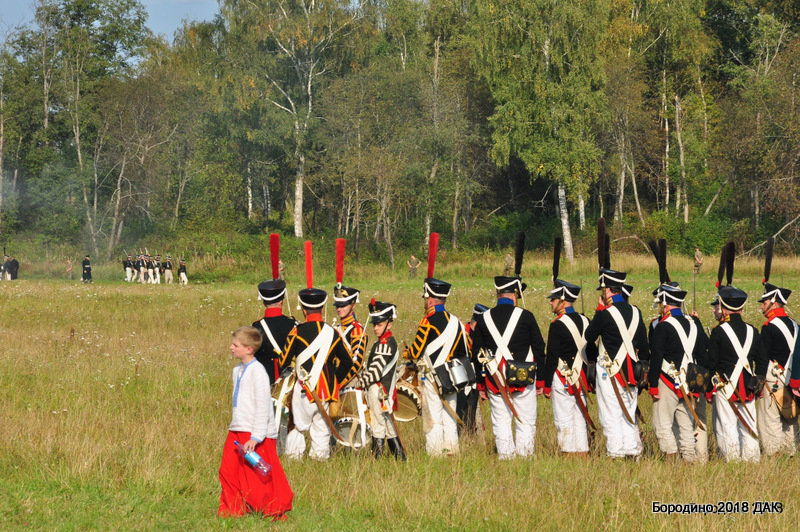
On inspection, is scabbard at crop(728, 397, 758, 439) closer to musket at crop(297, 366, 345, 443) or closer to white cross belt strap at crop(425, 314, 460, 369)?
white cross belt strap at crop(425, 314, 460, 369)

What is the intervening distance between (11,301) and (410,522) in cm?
2115

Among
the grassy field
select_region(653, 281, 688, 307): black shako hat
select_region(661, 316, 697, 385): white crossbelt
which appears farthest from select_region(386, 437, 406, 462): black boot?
select_region(653, 281, 688, 307): black shako hat

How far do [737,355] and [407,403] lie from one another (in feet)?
11.8

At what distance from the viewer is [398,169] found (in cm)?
4812

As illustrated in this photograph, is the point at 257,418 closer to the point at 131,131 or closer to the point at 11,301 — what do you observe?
the point at 11,301

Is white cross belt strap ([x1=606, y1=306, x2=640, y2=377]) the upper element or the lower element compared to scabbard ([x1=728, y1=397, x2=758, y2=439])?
upper

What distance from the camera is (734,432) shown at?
931 cm

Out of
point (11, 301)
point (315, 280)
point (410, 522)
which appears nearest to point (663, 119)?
point (315, 280)

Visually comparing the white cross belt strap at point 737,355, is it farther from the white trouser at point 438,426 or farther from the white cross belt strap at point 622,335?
the white trouser at point 438,426

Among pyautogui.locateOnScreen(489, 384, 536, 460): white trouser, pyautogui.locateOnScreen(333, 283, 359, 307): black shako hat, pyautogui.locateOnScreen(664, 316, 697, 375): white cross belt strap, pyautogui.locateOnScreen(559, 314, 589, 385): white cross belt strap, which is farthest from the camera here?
pyautogui.locateOnScreen(559, 314, 589, 385): white cross belt strap

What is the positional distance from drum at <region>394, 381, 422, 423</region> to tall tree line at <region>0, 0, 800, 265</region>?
34.2 m

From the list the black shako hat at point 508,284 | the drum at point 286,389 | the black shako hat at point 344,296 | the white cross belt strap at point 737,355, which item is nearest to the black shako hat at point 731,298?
the white cross belt strap at point 737,355

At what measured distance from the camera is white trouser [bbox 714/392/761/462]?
30.4 feet

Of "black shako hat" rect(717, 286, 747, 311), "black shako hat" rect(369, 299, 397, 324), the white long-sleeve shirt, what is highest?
"black shako hat" rect(717, 286, 747, 311)
